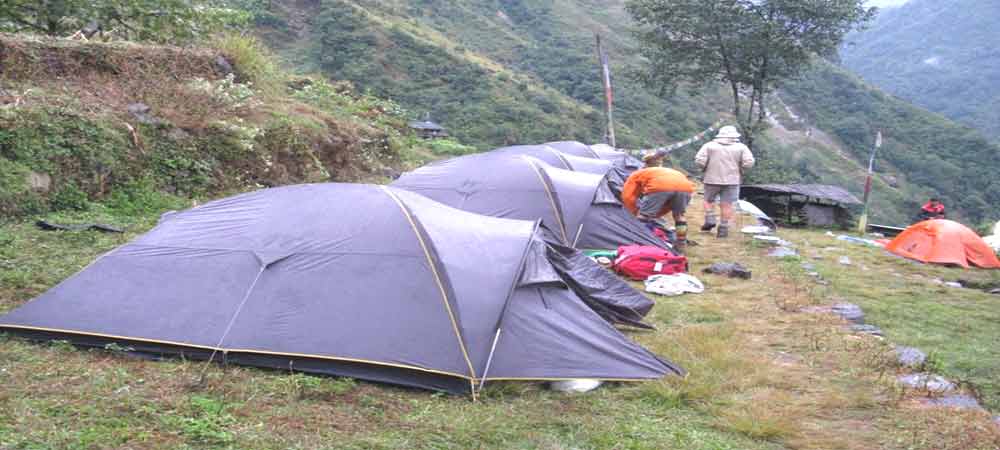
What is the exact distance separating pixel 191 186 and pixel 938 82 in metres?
66.1

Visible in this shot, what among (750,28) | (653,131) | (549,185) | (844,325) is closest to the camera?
(844,325)

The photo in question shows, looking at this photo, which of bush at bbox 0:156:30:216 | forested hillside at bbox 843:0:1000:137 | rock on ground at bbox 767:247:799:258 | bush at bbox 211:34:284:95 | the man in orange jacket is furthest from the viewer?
forested hillside at bbox 843:0:1000:137

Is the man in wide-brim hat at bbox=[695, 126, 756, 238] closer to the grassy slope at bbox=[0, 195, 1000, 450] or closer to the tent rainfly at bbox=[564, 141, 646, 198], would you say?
the tent rainfly at bbox=[564, 141, 646, 198]

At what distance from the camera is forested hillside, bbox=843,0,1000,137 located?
58531 millimetres

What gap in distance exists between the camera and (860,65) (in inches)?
2916

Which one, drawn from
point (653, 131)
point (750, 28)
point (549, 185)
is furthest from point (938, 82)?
point (549, 185)

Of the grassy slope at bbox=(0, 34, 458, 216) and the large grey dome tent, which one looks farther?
the large grey dome tent

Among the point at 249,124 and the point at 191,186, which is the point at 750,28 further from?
the point at 191,186

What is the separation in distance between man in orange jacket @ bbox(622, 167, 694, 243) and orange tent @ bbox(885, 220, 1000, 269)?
3.44 meters

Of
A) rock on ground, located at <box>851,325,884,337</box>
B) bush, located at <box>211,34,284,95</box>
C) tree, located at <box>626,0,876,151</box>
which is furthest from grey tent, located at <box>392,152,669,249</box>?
tree, located at <box>626,0,876,151</box>

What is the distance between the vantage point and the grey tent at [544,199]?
8.51 metres

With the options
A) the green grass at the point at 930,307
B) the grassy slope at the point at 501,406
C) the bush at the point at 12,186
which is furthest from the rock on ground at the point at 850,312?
the bush at the point at 12,186

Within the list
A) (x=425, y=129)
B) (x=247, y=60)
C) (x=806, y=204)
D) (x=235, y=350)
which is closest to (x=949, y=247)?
(x=806, y=204)

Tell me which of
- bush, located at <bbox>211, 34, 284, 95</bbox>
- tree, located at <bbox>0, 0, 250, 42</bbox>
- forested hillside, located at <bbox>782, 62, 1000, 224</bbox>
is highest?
tree, located at <bbox>0, 0, 250, 42</bbox>
